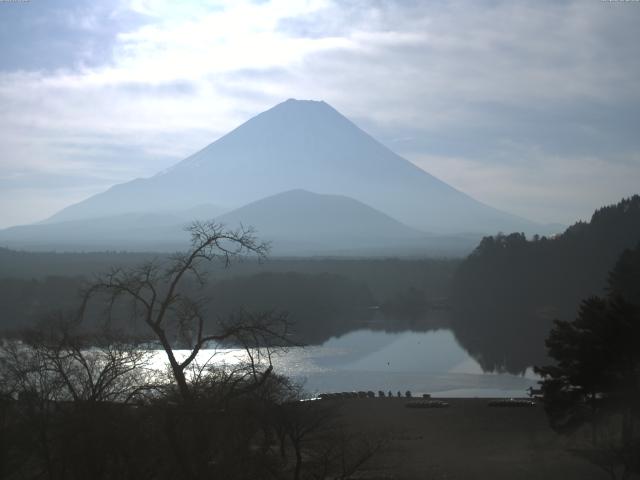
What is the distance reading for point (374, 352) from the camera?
26016 mm

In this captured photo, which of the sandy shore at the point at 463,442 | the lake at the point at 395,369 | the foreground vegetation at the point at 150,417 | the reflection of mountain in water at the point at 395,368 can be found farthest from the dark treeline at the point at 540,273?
the foreground vegetation at the point at 150,417

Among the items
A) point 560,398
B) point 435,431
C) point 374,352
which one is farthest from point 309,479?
point 374,352

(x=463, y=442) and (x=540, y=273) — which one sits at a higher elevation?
(x=540, y=273)

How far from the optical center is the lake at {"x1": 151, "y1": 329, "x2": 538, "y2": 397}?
63.1 ft

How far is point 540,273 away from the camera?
44.3 meters

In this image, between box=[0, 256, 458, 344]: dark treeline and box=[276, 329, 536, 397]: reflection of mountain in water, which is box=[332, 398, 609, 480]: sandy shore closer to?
box=[276, 329, 536, 397]: reflection of mountain in water

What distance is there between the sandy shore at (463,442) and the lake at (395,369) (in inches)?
78.8

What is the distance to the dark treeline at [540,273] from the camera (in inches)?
1511

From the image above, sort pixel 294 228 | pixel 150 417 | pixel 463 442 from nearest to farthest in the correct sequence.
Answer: pixel 150 417 < pixel 463 442 < pixel 294 228

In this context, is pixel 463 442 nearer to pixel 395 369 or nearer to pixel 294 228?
pixel 395 369

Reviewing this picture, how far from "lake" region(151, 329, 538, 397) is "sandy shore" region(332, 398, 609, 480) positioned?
2.00 meters

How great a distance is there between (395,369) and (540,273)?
23.8 meters

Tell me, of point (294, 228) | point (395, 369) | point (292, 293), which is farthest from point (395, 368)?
point (294, 228)

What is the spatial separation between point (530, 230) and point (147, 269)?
19558 cm
